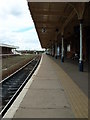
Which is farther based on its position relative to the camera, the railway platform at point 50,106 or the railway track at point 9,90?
the railway track at point 9,90

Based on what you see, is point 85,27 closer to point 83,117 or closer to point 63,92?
point 63,92

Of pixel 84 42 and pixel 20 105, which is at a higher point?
pixel 84 42

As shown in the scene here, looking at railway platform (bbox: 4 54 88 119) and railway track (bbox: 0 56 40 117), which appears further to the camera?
railway track (bbox: 0 56 40 117)

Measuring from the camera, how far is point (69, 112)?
7031 mm

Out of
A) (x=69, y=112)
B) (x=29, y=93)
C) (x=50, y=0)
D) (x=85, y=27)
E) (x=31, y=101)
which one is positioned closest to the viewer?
(x=69, y=112)

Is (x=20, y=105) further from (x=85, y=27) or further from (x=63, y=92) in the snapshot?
(x=85, y=27)

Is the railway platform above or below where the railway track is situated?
above

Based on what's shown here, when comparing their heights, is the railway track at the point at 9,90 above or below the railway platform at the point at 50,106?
below

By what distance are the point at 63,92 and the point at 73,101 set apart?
6.28 ft

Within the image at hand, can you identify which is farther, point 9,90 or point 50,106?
point 9,90

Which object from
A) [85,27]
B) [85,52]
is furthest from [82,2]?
[85,52]

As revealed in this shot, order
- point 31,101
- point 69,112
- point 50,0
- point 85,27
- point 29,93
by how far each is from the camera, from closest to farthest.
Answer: point 69,112
point 31,101
point 29,93
point 50,0
point 85,27

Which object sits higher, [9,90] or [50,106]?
[50,106]

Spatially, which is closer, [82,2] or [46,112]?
[46,112]
